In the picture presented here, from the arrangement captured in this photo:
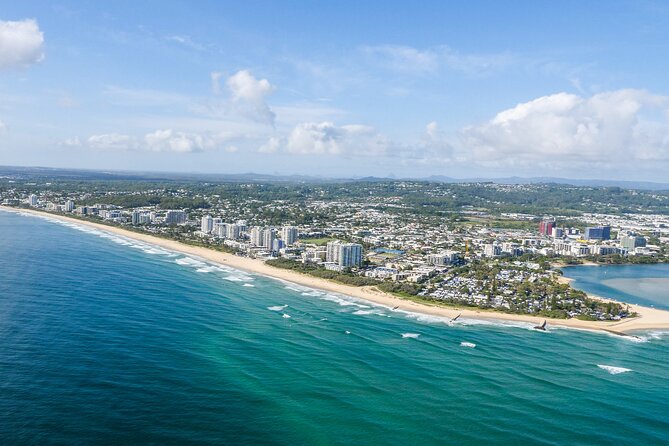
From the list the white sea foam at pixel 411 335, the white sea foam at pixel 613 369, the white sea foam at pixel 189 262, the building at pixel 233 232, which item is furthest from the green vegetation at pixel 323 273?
the white sea foam at pixel 613 369

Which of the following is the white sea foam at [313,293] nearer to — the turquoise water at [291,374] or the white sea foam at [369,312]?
the turquoise water at [291,374]

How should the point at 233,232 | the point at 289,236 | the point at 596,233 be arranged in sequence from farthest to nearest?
1. the point at 596,233
2. the point at 233,232
3. the point at 289,236

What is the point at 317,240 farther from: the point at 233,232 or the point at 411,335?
the point at 411,335

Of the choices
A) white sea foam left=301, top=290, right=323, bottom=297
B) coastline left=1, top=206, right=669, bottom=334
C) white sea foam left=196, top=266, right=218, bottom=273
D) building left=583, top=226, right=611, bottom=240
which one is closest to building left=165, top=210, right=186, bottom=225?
coastline left=1, top=206, right=669, bottom=334

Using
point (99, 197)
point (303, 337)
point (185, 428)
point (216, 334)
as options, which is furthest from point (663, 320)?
point (99, 197)

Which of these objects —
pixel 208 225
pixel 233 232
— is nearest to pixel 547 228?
pixel 233 232

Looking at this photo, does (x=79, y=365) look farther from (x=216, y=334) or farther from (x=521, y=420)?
(x=521, y=420)
